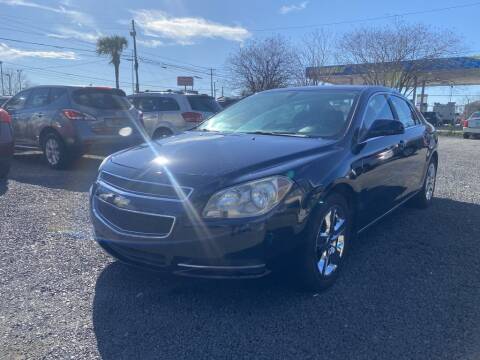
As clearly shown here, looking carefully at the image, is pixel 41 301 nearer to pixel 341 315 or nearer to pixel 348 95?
pixel 341 315

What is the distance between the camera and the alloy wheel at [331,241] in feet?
10.4

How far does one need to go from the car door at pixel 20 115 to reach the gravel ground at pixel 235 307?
5067 mm

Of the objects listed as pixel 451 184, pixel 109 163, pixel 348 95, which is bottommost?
pixel 451 184

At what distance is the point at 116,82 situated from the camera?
138 feet

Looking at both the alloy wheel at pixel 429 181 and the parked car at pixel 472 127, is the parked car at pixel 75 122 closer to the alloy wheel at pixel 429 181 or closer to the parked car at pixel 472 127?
the alloy wheel at pixel 429 181

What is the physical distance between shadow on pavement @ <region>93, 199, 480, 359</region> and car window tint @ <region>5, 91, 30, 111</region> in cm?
681

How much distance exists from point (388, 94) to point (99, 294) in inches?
144

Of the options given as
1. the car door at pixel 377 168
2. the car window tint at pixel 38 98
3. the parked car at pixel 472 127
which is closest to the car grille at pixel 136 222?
the car door at pixel 377 168

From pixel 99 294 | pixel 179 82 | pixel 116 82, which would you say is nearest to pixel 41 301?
pixel 99 294

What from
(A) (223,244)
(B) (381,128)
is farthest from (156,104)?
(A) (223,244)

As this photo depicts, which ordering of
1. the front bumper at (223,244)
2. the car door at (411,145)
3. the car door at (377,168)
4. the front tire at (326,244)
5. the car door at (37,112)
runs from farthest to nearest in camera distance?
the car door at (37,112), the car door at (411,145), the car door at (377,168), the front tire at (326,244), the front bumper at (223,244)

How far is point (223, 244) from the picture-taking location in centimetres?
266

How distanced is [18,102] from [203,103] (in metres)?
4.08

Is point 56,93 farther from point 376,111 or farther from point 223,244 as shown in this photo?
point 223,244
